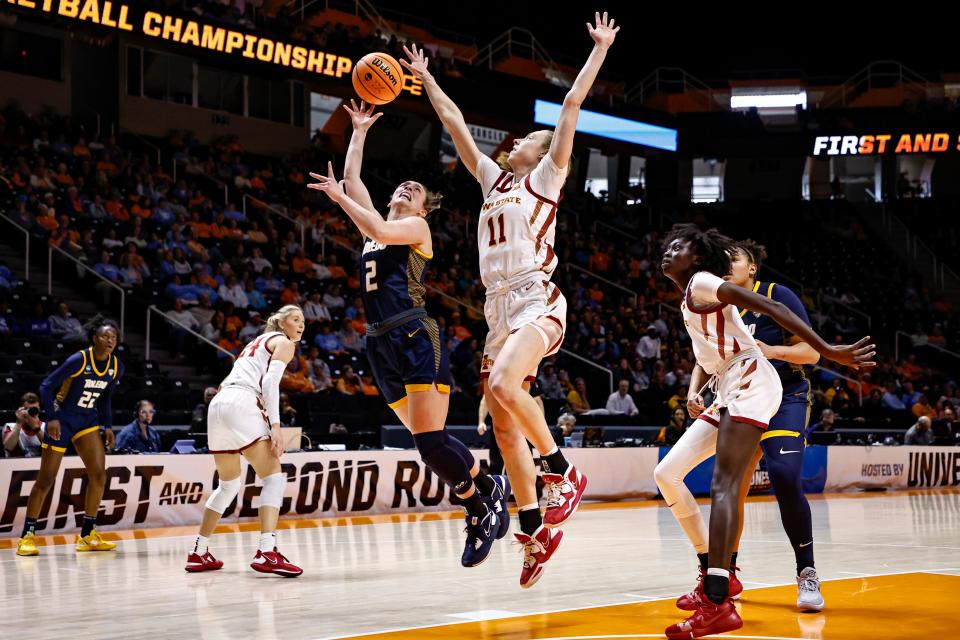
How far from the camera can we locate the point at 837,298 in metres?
30.1

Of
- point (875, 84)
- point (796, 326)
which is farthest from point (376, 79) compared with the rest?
point (875, 84)

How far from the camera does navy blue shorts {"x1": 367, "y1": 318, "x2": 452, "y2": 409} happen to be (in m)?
6.89

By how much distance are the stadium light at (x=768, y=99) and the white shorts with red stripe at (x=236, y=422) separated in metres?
31.4

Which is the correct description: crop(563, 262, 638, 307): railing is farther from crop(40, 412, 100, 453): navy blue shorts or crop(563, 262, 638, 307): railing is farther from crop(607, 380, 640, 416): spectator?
crop(40, 412, 100, 453): navy blue shorts

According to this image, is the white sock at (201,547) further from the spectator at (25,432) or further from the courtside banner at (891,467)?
the courtside banner at (891,467)

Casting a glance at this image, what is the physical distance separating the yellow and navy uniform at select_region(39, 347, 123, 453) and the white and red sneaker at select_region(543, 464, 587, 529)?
552cm

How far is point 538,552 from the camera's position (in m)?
6.15

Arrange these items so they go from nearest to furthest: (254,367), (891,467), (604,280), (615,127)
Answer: (254,367)
(891,467)
(604,280)
(615,127)

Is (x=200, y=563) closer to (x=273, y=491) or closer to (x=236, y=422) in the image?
(x=273, y=491)

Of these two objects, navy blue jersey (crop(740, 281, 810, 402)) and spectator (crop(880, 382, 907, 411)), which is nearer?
navy blue jersey (crop(740, 281, 810, 402))

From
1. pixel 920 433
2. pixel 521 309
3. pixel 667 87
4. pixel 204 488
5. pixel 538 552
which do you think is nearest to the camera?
pixel 538 552

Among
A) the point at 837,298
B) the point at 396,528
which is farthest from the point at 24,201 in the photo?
the point at 837,298

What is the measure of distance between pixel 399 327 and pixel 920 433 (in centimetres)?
1505

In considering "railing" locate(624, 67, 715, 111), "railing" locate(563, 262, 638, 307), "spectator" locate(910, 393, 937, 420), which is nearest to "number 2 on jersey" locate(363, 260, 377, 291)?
"spectator" locate(910, 393, 937, 420)
